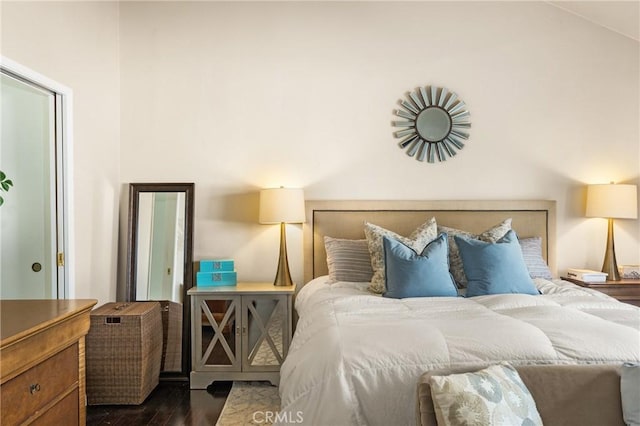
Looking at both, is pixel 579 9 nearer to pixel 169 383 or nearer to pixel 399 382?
pixel 399 382

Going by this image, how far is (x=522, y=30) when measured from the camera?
356 centimetres

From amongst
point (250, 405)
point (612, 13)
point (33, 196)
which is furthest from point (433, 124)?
point (33, 196)

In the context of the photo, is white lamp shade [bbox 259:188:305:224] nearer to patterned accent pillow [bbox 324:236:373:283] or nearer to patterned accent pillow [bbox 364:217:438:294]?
patterned accent pillow [bbox 324:236:373:283]

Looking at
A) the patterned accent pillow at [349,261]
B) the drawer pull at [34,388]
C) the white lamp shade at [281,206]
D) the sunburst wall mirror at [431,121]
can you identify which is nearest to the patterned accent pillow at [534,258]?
the sunburst wall mirror at [431,121]

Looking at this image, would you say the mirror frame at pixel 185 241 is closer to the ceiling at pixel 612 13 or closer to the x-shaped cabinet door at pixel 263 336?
the x-shaped cabinet door at pixel 263 336

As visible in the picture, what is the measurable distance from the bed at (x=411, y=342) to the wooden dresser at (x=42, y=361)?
2.85 ft

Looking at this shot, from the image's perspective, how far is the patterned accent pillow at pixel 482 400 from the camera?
4.38 ft

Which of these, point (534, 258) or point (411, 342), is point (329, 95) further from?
point (411, 342)

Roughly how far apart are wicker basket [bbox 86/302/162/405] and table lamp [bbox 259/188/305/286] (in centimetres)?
102

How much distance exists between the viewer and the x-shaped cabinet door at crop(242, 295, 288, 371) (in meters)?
3.08

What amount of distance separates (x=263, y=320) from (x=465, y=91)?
7.92 ft

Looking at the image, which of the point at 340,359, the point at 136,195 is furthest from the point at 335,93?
the point at 340,359

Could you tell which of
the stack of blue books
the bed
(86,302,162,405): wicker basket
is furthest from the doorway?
the bed

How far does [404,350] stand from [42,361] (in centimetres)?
134
